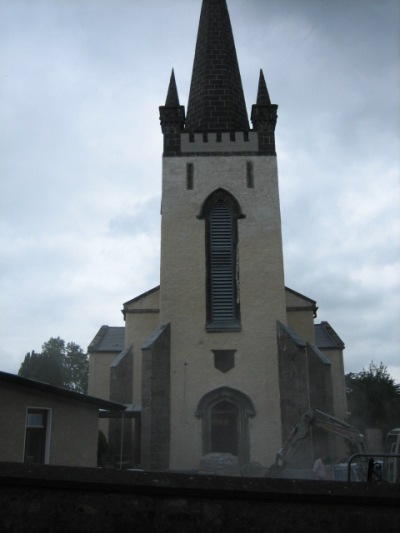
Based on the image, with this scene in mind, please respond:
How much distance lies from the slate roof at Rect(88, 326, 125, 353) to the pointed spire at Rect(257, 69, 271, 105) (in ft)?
42.1

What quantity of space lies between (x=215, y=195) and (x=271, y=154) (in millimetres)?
2750

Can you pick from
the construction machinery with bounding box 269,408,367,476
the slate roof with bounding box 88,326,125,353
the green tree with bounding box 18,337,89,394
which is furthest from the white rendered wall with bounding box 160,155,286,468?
the green tree with bounding box 18,337,89,394

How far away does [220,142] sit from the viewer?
2228 centimetres

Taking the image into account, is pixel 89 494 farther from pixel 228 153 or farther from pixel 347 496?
pixel 228 153

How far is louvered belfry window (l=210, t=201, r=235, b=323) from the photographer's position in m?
20.3

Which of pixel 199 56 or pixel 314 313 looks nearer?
pixel 314 313

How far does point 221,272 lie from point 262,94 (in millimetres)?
7742

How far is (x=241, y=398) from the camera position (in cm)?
1922

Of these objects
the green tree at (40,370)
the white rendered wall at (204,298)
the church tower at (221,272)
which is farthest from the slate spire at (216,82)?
the green tree at (40,370)

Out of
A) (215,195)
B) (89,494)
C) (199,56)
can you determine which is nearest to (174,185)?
(215,195)

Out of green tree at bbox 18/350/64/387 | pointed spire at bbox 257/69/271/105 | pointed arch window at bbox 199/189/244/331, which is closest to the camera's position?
pointed arch window at bbox 199/189/244/331

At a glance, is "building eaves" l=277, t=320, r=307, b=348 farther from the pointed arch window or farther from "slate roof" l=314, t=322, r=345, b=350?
"slate roof" l=314, t=322, r=345, b=350

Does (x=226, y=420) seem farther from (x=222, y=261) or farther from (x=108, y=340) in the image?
(x=108, y=340)

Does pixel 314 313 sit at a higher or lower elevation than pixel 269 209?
Result: lower
